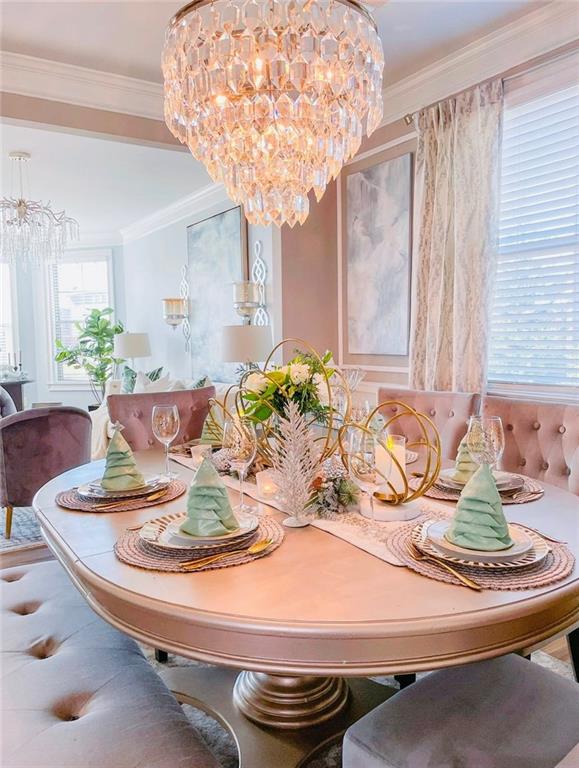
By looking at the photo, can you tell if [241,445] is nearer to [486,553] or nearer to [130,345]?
[486,553]

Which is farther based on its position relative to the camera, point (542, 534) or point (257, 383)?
point (257, 383)

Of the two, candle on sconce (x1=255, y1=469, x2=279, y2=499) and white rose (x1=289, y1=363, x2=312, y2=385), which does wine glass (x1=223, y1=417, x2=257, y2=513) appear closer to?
candle on sconce (x1=255, y1=469, x2=279, y2=499)

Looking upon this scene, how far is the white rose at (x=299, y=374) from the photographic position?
1.44 meters

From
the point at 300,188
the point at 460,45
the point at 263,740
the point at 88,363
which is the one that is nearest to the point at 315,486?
the point at 263,740

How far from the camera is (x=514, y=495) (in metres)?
1.46

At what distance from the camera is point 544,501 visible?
4.64ft

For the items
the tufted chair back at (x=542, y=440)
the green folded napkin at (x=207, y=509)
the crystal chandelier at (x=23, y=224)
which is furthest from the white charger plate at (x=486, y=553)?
the crystal chandelier at (x=23, y=224)

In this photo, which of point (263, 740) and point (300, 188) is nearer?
point (263, 740)

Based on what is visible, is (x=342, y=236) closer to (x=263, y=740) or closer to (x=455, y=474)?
(x=455, y=474)

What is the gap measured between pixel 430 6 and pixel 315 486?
241 centimetres

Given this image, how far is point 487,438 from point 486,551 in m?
0.45

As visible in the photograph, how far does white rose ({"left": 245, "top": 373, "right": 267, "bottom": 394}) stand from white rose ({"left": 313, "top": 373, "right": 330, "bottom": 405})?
0.45 feet

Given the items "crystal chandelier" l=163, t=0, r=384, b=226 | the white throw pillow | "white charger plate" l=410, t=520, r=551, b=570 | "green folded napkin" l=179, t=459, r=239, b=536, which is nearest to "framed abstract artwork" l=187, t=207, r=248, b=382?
the white throw pillow

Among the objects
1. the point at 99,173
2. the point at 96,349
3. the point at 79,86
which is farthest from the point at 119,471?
the point at 96,349
